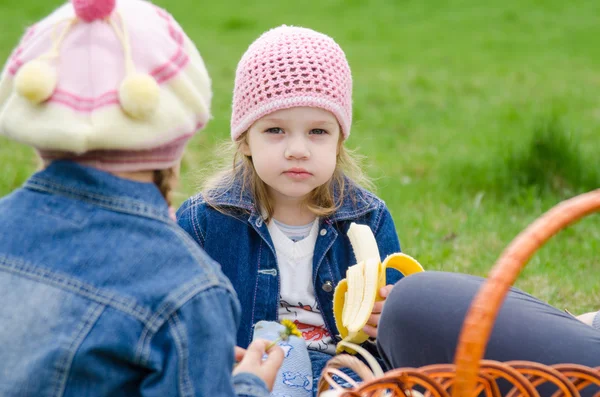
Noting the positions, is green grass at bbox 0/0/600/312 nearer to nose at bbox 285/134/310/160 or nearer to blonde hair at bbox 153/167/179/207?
nose at bbox 285/134/310/160

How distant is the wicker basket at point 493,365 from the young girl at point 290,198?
2.23 feet

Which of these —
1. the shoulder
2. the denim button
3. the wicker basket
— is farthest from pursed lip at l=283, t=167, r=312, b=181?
the wicker basket

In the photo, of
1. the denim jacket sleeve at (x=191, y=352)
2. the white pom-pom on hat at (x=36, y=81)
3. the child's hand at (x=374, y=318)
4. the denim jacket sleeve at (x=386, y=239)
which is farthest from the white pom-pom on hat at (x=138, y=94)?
the denim jacket sleeve at (x=386, y=239)

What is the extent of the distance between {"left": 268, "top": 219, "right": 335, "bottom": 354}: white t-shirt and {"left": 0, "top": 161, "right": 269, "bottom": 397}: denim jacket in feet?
3.23

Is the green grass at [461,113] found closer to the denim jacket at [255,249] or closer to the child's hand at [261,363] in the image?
the denim jacket at [255,249]

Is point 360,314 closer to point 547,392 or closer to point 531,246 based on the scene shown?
point 547,392

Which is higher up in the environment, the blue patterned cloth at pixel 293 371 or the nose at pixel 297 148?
the nose at pixel 297 148

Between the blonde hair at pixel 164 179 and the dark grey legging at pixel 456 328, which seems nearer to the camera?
the blonde hair at pixel 164 179

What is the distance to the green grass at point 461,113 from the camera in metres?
3.87

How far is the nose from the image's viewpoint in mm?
2295

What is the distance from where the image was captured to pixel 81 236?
4.82 feet

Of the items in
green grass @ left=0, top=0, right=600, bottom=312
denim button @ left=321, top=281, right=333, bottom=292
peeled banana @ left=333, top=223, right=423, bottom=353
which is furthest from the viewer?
green grass @ left=0, top=0, right=600, bottom=312

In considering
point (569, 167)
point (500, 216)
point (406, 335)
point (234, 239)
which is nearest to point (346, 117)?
point (234, 239)

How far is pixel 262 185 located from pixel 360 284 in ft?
1.60
